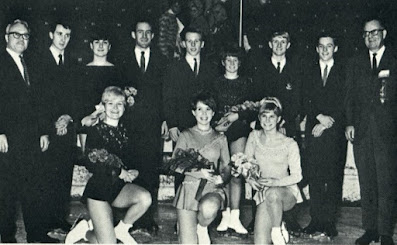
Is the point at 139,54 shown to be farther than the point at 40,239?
Yes

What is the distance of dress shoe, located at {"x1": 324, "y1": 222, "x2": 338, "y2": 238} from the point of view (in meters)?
6.24

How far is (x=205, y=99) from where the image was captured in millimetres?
6227

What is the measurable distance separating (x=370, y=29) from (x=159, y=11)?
1895 mm

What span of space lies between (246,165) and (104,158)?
1252 mm

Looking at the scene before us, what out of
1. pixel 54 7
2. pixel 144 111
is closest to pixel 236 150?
pixel 144 111

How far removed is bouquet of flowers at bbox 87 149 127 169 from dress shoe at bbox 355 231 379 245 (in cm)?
223

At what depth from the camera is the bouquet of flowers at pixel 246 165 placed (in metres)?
6.21

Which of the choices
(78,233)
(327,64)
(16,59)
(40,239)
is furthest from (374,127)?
(16,59)

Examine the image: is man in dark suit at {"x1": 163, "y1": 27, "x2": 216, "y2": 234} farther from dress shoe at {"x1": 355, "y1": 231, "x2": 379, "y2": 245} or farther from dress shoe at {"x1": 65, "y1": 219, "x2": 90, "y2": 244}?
dress shoe at {"x1": 355, "y1": 231, "x2": 379, "y2": 245}

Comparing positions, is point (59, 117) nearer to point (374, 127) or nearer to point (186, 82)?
point (186, 82)

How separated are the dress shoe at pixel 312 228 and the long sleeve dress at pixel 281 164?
298mm

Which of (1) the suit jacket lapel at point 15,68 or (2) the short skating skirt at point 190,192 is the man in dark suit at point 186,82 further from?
(1) the suit jacket lapel at point 15,68

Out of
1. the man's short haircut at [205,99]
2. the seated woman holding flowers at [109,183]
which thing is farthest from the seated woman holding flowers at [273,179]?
the seated woman holding flowers at [109,183]

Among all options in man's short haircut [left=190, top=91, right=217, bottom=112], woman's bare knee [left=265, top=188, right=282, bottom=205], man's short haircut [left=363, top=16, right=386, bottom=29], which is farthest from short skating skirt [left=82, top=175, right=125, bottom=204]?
man's short haircut [left=363, top=16, right=386, bottom=29]
